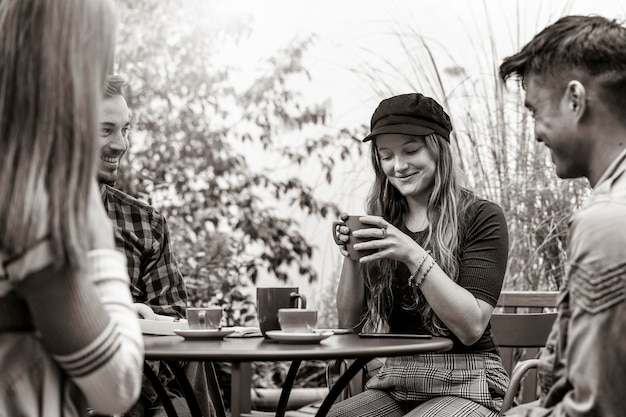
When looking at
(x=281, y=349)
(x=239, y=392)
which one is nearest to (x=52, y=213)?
(x=281, y=349)

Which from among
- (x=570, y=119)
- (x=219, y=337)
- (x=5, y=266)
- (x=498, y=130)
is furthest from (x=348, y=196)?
(x=5, y=266)

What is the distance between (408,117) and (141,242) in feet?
2.95

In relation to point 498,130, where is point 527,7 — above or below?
above

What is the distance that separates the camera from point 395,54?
16.4ft

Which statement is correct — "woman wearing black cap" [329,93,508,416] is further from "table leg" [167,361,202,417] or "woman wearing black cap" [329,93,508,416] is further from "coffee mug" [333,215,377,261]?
"table leg" [167,361,202,417]

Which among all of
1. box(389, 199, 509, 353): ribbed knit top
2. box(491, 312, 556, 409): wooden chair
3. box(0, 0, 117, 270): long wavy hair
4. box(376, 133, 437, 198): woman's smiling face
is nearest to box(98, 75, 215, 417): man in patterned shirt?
box(389, 199, 509, 353): ribbed knit top

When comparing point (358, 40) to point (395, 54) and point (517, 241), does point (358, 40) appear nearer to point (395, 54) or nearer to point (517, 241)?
point (395, 54)

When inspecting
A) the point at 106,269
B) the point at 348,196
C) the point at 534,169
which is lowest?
the point at 348,196

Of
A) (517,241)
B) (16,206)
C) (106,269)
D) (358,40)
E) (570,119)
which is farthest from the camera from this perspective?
(358,40)

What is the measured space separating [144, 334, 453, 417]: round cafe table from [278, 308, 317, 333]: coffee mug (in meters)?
0.04

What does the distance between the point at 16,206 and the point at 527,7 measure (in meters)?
3.69

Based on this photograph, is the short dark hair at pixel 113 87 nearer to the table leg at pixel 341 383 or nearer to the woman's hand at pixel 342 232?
the woman's hand at pixel 342 232

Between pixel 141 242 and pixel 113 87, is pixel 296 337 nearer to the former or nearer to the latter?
pixel 141 242

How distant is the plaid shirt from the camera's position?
266cm
